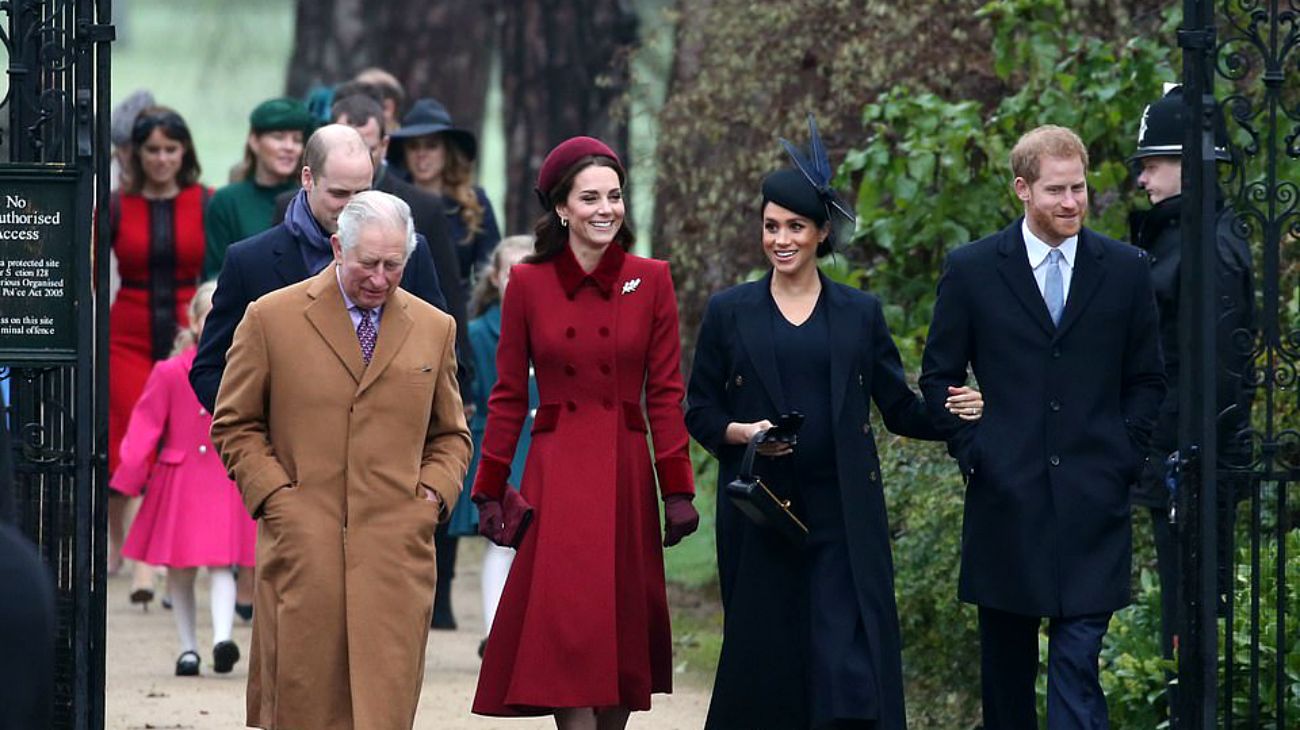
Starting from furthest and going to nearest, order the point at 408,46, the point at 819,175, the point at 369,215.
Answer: the point at 408,46
the point at 819,175
the point at 369,215

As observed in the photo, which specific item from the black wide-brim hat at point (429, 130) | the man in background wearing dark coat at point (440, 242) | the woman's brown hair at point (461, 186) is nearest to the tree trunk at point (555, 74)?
the black wide-brim hat at point (429, 130)

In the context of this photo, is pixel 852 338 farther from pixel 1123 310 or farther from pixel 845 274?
pixel 845 274

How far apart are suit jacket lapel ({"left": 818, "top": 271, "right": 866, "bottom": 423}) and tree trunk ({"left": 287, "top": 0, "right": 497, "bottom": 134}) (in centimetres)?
1297

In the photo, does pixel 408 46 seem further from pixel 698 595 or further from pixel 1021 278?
pixel 1021 278

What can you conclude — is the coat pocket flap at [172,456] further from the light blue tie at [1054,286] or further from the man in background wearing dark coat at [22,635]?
the man in background wearing dark coat at [22,635]

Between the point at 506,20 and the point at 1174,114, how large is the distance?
12172mm

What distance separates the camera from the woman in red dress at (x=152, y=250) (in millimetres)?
12609

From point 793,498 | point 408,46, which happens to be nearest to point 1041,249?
point 793,498

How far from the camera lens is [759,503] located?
25.4ft

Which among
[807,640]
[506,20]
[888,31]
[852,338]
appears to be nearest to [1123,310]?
[852,338]

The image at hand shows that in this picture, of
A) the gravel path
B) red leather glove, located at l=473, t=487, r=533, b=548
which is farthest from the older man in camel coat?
the gravel path

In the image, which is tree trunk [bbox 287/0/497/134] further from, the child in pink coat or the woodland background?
the child in pink coat

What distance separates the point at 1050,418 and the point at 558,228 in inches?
62.0

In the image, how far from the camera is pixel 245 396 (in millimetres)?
7512
